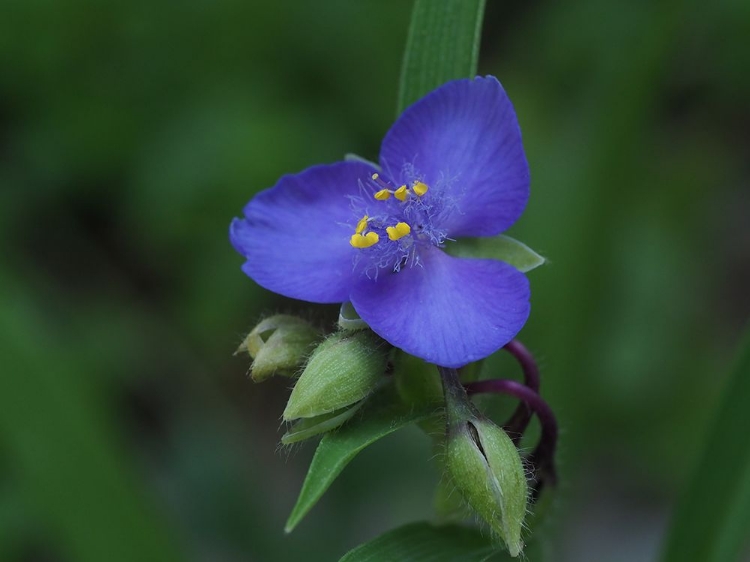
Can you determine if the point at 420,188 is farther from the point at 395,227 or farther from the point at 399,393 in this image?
the point at 399,393

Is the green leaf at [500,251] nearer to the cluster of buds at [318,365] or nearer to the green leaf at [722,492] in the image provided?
the cluster of buds at [318,365]

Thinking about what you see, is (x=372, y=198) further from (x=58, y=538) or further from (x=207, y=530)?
(x=207, y=530)

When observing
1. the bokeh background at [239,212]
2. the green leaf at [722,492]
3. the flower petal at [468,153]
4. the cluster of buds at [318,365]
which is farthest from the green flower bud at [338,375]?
the bokeh background at [239,212]

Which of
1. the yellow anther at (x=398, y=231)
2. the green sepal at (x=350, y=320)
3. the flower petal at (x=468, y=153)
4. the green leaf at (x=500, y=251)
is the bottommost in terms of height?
the green sepal at (x=350, y=320)

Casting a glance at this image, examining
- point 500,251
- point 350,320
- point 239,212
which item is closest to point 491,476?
point 350,320

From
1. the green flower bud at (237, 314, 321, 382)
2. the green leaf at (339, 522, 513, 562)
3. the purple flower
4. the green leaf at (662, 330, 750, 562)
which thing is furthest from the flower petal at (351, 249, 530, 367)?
the green leaf at (662, 330, 750, 562)

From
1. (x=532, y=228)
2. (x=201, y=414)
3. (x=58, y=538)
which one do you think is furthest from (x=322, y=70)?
(x=58, y=538)
